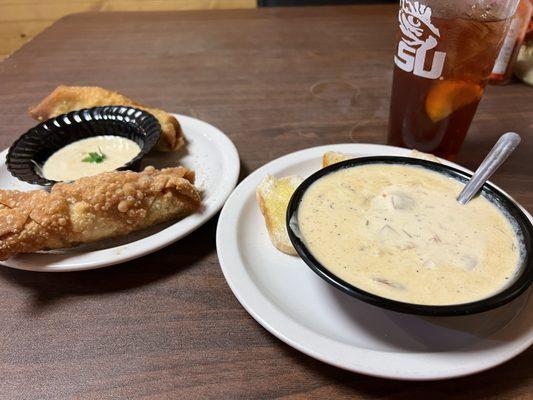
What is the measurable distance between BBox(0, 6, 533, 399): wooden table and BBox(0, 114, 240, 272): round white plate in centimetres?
6

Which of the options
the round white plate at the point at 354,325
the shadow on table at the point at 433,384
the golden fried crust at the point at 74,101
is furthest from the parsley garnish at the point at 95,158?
the shadow on table at the point at 433,384

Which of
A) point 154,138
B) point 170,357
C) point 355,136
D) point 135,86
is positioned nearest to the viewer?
point 170,357

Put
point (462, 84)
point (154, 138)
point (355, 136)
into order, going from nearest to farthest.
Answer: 1. point (462, 84)
2. point (154, 138)
3. point (355, 136)

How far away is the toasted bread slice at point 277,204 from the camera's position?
47.3 inches

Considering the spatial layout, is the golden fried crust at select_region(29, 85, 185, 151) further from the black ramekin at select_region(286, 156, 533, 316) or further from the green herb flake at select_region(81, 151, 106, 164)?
the black ramekin at select_region(286, 156, 533, 316)

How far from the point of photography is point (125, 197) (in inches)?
49.0

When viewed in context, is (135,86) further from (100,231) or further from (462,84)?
(462,84)

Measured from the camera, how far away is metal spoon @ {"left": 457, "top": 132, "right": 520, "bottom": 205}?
1151 mm

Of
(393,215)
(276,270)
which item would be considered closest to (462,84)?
(393,215)

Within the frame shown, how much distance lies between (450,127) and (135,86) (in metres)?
1.64

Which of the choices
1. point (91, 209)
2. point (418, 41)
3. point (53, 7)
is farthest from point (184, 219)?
point (53, 7)

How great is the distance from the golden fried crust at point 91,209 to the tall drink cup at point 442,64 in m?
0.84

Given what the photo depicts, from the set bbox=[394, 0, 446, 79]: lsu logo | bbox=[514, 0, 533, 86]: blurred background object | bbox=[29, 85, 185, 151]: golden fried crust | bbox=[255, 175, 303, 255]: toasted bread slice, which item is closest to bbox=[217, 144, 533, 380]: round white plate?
bbox=[255, 175, 303, 255]: toasted bread slice

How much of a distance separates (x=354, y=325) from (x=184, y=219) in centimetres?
59
